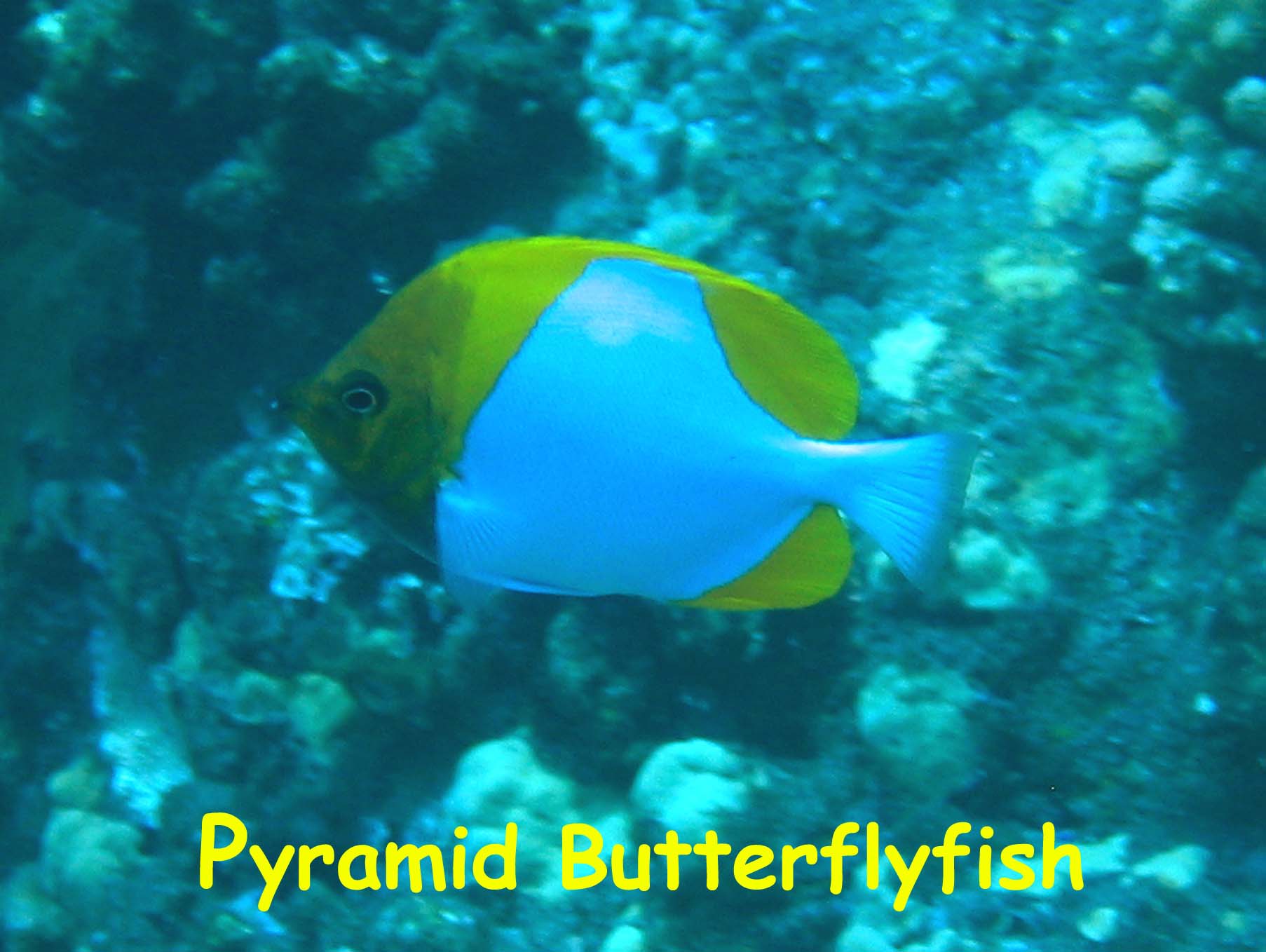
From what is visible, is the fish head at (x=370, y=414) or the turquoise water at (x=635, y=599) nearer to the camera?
the fish head at (x=370, y=414)

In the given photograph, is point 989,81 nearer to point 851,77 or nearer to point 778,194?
point 851,77

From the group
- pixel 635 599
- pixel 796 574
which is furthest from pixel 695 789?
pixel 796 574

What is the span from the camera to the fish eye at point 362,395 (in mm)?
1240

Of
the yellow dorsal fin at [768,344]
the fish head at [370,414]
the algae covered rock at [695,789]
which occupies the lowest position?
the algae covered rock at [695,789]

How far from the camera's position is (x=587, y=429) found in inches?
48.5

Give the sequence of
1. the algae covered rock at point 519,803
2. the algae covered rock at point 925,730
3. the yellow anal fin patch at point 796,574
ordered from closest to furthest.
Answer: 1. the yellow anal fin patch at point 796,574
2. the algae covered rock at point 925,730
3. the algae covered rock at point 519,803

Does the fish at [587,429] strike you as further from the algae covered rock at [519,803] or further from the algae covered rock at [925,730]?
the algae covered rock at [519,803]

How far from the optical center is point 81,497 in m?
3.92

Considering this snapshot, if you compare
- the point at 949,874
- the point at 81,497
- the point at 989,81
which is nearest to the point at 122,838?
the point at 81,497

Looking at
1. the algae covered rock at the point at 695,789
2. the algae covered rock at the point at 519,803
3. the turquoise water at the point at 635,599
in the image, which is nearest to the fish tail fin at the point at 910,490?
the turquoise water at the point at 635,599

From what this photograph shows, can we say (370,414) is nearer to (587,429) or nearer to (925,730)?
(587,429)

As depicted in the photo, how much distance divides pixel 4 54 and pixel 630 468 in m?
A: 4.19

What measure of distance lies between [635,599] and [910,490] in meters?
1.51

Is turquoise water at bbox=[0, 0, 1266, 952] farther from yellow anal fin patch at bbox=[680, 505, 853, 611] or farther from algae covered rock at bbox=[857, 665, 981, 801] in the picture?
yellow anal fin patch at bbox=[680, 505, 853, 611]
